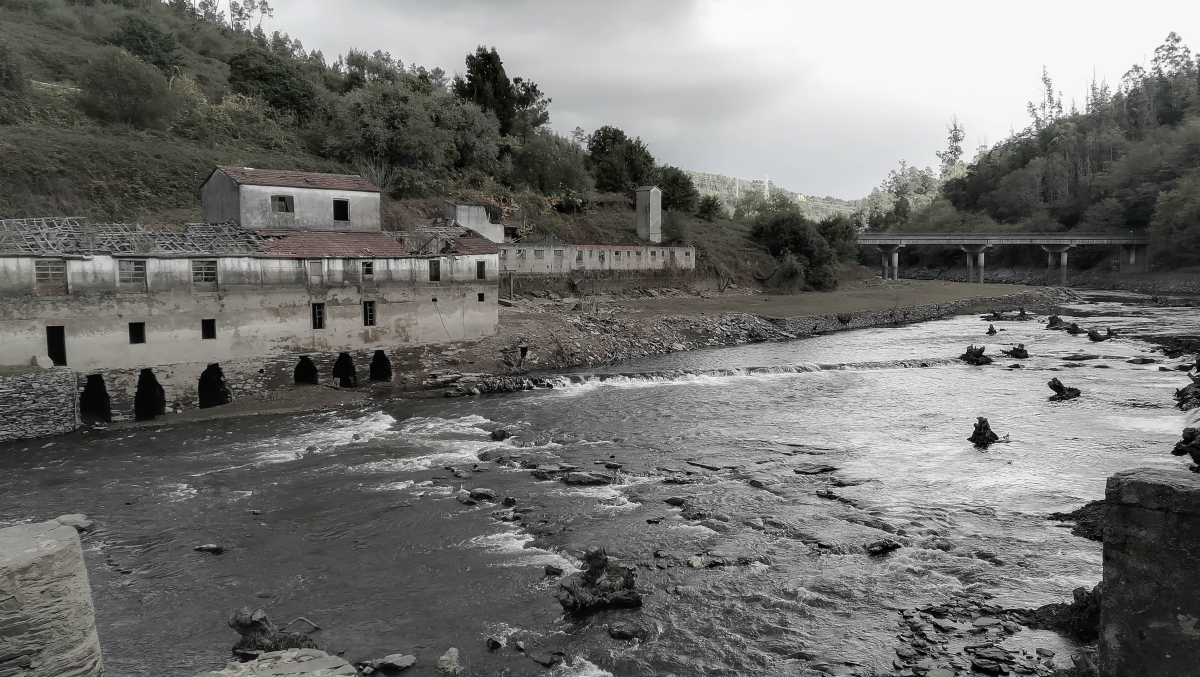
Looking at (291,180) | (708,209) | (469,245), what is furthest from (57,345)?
(708,209)

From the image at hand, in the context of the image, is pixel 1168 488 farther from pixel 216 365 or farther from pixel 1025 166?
pixel 1025 166

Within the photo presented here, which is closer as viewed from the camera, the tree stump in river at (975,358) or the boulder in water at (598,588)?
the boulder in water at (598,588)

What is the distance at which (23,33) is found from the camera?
68000 mm

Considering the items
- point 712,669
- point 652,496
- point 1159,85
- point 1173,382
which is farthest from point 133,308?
point 1159,85

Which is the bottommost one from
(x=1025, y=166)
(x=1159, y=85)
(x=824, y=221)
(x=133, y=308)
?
(x=133, y=308)

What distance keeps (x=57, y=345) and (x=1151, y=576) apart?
29180mm

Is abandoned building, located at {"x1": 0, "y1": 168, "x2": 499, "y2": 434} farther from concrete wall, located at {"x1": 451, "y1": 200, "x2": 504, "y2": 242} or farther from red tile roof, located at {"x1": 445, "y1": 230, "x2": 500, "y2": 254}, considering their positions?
concrete wall, located at {"x1": 451, "y1": 200, "x2": 504, "y2": 242}

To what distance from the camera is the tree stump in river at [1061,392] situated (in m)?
27.5

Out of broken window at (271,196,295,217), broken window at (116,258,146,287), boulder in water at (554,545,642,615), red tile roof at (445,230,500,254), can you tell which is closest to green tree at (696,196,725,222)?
red tile roof at (445,230,500,254)

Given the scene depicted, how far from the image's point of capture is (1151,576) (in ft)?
22.8

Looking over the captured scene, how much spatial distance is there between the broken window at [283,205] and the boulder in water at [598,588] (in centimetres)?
2401

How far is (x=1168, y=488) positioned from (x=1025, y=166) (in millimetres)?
129953

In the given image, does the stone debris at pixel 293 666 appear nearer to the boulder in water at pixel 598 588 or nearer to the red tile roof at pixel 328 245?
the boulder in water at pixel 598 588

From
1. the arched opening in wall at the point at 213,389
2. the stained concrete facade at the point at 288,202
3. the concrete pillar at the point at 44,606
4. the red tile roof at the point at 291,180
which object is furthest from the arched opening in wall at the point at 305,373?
the concrete pillar at the point at 44,606
